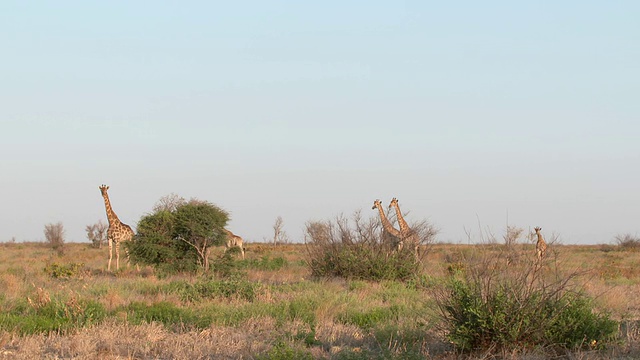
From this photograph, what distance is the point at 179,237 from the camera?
74.9 feet

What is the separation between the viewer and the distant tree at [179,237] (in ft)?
73.5

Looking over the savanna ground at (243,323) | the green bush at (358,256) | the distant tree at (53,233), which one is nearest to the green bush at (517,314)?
the savanna ground at (243,323)

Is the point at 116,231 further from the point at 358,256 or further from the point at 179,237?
the point at 358,256

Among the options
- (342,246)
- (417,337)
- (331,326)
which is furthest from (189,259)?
Result: (417,337)

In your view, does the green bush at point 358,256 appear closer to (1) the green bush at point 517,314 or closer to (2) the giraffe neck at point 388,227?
(2) the giraffe neck at point 388,227

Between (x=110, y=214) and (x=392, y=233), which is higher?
(x=110, y=214)

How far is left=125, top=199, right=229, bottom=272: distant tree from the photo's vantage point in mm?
22391

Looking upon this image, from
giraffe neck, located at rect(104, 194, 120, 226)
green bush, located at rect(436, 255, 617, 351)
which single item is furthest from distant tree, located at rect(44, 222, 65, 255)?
green bush, located at rect(436, 255, 617, 351)

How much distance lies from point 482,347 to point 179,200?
631 inches

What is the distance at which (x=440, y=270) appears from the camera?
23125mm

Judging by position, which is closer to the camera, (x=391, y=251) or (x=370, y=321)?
(x=370, y=321)

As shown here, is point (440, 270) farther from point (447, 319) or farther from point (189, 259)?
point (447, 319)

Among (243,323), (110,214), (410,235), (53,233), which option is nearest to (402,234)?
(410,235)

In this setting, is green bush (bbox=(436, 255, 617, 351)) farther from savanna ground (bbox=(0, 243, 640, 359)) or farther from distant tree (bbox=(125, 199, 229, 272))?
distant tree (bbox=(125, 199, 229, 272))
